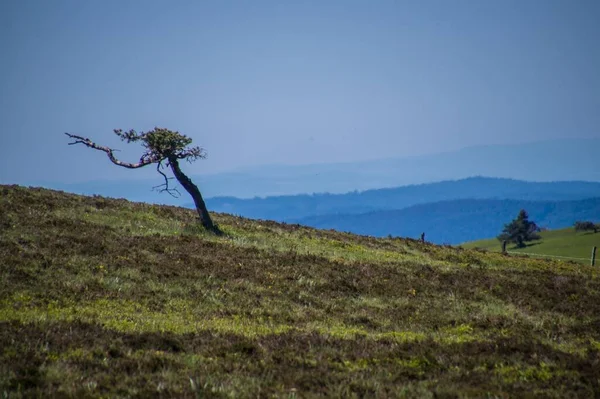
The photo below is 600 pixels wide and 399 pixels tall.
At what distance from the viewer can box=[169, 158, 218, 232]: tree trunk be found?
35.3 m

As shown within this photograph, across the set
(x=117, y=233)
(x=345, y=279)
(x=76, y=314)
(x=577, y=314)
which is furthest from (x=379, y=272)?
(x=76, y=314)

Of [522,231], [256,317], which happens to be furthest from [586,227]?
[256,317]

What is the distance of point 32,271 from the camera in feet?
63.9

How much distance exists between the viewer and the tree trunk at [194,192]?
35.3m

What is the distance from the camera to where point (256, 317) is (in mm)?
17469

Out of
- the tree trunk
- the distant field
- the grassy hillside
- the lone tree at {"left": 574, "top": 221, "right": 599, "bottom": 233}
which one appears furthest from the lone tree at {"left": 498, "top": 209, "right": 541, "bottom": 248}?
the tree trunk

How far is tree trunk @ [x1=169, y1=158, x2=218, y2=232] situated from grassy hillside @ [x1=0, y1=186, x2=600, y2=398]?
3.76 ft

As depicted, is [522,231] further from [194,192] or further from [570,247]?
[194,192]

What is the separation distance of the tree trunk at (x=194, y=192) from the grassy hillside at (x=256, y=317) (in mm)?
1145

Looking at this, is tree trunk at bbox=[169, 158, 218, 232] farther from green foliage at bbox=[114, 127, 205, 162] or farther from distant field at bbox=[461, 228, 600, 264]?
distant field at bbox=[461, 228, 600, 264]

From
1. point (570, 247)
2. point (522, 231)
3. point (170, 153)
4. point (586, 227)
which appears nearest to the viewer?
point (170, 153)

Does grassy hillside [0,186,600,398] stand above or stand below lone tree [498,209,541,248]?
below

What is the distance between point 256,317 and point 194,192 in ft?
64.5

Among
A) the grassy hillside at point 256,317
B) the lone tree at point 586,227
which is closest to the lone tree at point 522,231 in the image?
the lone tree at point 586,227
